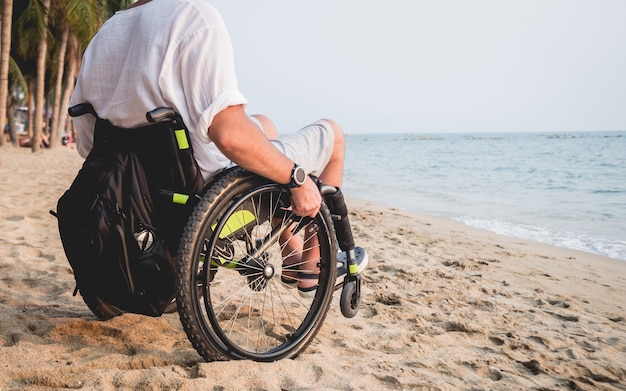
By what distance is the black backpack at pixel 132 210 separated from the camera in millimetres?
1742

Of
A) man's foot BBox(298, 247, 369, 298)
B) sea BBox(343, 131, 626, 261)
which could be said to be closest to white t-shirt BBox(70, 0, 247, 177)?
man's foot BBox(298, 247, 369, 298)

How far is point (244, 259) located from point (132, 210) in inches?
20.0

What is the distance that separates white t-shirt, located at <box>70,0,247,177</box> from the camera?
5.64 feet

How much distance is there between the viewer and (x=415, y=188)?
15.0 metres

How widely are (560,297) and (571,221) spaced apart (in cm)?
629

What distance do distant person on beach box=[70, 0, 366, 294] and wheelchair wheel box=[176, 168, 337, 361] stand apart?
0.14 m

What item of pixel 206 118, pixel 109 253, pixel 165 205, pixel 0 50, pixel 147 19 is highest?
pixel 0 50

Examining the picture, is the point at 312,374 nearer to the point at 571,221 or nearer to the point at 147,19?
the point at 147,19

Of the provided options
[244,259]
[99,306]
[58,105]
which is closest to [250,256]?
[244,259]

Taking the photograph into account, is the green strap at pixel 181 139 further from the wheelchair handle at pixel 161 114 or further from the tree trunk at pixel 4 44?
the tree trunk at pixel 4 44

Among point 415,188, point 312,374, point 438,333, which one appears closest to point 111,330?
point 312,374

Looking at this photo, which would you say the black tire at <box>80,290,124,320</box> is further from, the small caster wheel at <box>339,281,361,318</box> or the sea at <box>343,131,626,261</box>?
the sea at <box>343,131,626,261</box>

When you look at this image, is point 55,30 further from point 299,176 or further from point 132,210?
point 299,176

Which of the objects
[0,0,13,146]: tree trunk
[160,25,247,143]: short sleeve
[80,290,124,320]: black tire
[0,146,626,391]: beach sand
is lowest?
[0,146,626,391]: beach sand
